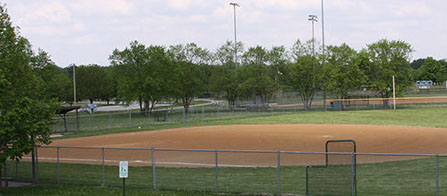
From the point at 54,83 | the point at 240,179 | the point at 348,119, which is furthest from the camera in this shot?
the point at 54,83

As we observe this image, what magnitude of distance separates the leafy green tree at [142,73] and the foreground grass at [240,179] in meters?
37.8

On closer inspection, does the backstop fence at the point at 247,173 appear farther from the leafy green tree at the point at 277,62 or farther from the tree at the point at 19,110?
the leafy green tree at the point at 277,62

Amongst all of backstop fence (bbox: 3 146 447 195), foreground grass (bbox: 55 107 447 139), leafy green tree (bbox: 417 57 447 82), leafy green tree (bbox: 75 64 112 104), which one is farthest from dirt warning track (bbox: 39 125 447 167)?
leafy green tree (bbox: 417 57 447 82)

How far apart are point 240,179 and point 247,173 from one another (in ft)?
4.12

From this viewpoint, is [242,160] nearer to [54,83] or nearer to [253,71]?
[253,71]

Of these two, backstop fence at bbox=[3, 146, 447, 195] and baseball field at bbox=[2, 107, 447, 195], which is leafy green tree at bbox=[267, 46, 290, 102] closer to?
baseball field at bbox=[2, 107, 447, 195]

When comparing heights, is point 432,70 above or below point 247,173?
above

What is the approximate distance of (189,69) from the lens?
6519 centimetres

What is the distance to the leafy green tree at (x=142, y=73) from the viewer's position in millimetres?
58000

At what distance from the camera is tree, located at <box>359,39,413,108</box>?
63.5 metres

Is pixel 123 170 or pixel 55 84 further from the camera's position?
pixel 55 84

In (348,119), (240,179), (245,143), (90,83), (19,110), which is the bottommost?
(245,143)

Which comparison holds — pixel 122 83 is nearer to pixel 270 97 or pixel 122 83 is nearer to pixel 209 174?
pixel 270 97

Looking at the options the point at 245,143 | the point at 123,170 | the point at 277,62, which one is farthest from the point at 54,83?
the point at 123,170
